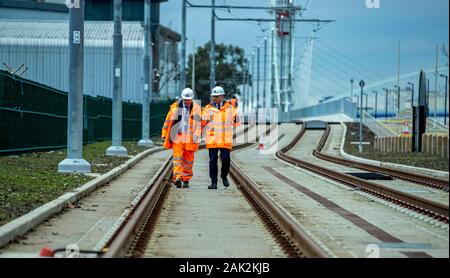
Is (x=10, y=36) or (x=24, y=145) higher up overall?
(x=10, y=36)

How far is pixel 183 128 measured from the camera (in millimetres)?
19500

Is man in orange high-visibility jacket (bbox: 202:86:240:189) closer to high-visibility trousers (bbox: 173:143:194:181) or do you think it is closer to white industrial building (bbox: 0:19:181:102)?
high-visibility trousers (bbox: 173:143:194:181)

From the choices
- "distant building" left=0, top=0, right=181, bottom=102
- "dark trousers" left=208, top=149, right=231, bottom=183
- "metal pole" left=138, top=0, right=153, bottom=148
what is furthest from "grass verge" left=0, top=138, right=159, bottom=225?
"distant building" left=0, top=0, right=181, bottom=102

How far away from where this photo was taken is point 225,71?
145125 millimetres

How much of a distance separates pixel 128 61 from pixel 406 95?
4439 inches

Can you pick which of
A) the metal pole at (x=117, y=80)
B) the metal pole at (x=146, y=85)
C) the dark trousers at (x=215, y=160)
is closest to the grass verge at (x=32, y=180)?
the dark trousers at (x=215, y=160)

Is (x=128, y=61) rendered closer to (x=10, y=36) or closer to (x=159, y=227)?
(x=10, y=36)

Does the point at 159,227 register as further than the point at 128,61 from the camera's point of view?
No

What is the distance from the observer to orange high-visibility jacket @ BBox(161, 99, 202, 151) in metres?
19.5

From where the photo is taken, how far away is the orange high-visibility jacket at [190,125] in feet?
63.9

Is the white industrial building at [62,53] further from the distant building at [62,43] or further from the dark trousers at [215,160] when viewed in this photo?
the dark trousers at [215,160]

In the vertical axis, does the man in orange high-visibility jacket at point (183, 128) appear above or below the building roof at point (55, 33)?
below

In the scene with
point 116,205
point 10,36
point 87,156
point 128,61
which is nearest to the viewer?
point 116,205
